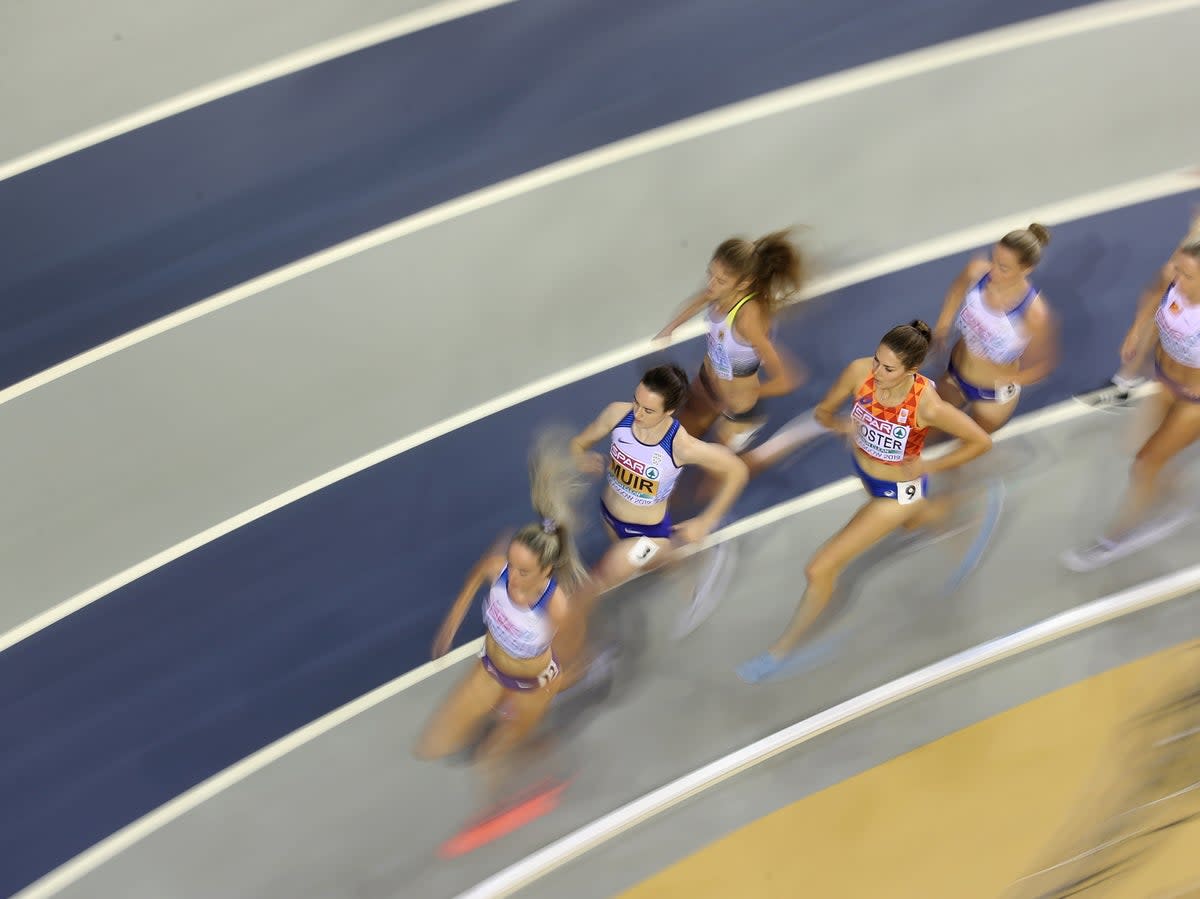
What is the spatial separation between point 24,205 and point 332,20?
2132 millimetres

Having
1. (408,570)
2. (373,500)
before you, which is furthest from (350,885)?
(373,500)

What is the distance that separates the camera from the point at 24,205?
21.0 ft

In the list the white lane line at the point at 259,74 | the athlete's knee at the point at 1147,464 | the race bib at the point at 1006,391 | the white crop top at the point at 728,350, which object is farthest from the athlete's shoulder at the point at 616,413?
the white lane line at the point at 259,74

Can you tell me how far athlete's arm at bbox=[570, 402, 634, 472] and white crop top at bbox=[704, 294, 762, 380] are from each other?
635 mm

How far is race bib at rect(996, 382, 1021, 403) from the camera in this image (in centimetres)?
543

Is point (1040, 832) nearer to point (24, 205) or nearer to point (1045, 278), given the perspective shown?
point (1045, 278)

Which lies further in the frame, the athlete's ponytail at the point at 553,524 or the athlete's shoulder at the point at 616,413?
the athlete's shoulder at the point at 616,413

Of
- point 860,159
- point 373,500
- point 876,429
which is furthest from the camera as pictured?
point 860,159

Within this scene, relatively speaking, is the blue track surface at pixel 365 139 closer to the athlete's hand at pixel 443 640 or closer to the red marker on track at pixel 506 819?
the athlete's hand at pixel 443 640

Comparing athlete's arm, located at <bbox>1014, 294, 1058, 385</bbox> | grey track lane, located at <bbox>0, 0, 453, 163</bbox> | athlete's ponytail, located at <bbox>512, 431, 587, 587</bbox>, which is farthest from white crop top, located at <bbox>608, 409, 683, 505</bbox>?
grey track lane, located at <bbox>0, 0, 453, 163</bbox>

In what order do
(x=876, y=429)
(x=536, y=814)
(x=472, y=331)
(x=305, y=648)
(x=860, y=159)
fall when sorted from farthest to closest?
(x=860, y=159)
(x=472, y=331)
(x=305, y=648)
(x=536, y=814)
(x=876, y=429)

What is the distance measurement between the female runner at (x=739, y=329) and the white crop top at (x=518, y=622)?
159cm

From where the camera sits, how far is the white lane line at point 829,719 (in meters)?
4.95

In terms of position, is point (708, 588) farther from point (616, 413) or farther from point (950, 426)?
point (950, 426)
